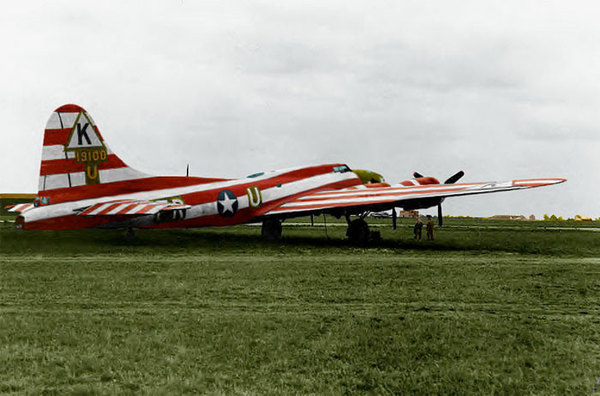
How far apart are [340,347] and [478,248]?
872 inches

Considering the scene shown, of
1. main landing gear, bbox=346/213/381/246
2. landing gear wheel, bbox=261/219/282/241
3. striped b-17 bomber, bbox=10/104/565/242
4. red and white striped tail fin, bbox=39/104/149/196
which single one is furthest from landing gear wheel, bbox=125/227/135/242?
main landing gear, bbox=346/213/381/246

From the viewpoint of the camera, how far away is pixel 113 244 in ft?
88.7

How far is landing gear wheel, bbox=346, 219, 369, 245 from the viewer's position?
3262 centimetres

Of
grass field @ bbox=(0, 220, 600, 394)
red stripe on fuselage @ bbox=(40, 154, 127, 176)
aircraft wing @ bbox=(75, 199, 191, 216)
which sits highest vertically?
red stripe on fuselage @ bbox=(40, 154, 127, 176)

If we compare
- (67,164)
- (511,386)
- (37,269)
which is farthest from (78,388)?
(67,164)

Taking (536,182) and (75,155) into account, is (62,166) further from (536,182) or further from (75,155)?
(536,182)

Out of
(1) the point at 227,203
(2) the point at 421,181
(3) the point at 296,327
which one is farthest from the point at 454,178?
(3) the point at 296,327

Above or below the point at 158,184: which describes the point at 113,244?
below

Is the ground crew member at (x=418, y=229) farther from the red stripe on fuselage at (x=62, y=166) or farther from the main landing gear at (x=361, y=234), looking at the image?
the red stripe on fuselage at (x=62, y=166)

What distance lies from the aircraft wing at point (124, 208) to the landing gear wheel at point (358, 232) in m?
10.1

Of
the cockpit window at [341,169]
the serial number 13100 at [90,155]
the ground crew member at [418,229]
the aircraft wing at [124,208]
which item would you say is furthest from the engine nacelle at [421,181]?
the serial number 13100 at [90,155]

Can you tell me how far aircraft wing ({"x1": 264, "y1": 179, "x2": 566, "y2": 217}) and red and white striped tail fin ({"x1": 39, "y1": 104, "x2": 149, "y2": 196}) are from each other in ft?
30.4

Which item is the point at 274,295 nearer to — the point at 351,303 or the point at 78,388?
the point at 351,303

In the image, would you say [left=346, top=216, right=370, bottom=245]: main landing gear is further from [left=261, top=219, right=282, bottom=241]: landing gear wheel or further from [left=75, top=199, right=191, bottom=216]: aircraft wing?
[left=75, top=199, right=191, bottom=216]: aircraft wing
